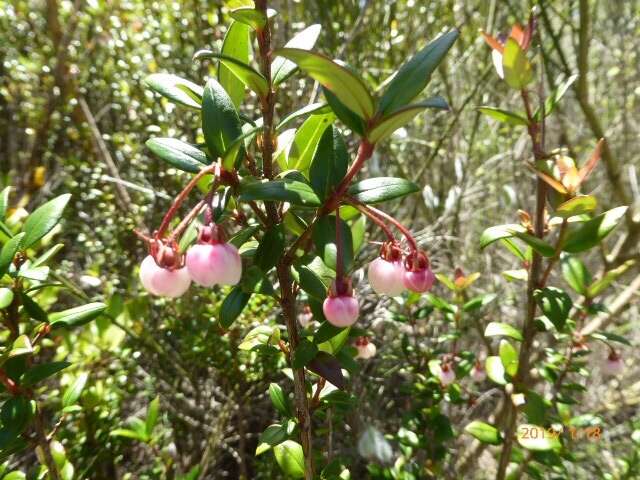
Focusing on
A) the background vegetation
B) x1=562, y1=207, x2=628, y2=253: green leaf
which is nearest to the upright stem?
the background vegetation

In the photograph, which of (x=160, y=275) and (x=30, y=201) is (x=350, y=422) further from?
(x=30, y=201)

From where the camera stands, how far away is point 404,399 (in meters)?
1.45

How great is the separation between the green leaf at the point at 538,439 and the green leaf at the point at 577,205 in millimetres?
428

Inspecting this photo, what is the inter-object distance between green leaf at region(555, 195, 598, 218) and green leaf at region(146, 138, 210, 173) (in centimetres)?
45

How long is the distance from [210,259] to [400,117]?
8.6 inches

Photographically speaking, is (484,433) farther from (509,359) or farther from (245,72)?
(245,72)

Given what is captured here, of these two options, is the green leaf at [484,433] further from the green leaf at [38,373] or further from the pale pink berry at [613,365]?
the green leaf at [38,373]

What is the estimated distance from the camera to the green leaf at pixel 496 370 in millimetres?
888

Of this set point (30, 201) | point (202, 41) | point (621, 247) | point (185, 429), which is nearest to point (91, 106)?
point (30, 201)

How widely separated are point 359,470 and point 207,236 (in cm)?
107

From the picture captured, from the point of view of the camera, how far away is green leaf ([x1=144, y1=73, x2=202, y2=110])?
22.1 inches

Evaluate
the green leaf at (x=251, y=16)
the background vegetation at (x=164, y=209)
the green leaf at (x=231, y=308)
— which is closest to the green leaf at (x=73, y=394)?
the background vegetation at (x=164, y=209)

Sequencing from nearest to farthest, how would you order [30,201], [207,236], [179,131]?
[207,236] < [179,131] < [30,201]

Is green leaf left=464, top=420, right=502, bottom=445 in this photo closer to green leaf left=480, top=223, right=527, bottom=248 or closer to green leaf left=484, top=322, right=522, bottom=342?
green leaf left=484, top=322, right=522, bottom=342
